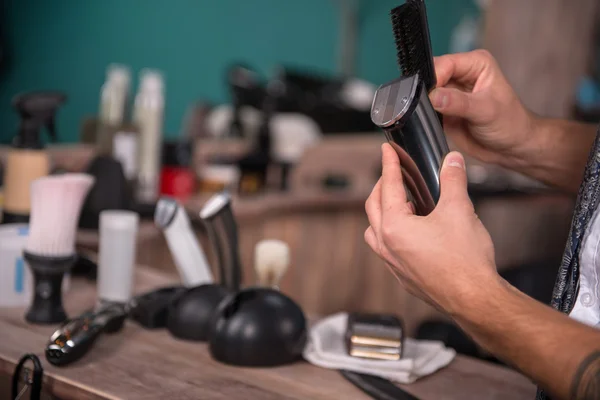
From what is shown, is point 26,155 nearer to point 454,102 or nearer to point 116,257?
point 116,257

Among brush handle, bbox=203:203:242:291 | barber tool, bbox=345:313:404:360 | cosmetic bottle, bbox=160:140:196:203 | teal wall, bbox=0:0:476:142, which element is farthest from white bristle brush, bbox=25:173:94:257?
teal wall, bbox=0:0:476:142

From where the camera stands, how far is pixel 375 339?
109cm

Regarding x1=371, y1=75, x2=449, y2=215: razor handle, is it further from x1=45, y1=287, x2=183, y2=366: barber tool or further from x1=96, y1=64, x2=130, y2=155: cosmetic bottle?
x1=96, y1=64, x2=130, y2=155: cosmetic bottle

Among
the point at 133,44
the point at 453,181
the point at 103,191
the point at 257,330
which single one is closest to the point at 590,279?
the point at 453,181

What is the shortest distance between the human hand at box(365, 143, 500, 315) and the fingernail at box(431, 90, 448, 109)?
0.22m

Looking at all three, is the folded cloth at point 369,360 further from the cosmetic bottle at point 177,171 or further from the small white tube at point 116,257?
the cosmetic bottle at point 177,171

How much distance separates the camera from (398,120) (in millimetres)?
829

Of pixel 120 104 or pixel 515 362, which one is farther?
pixel 120 104

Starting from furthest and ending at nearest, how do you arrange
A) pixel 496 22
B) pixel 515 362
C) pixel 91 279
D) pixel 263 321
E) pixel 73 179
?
pixel 496 22 → pixel 91 279 → pixel 73 179 → pixel 263 321 → pixel 515 362

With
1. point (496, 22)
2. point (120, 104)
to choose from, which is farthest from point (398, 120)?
point (496, 22)

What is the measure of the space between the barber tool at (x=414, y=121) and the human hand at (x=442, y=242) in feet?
0.09

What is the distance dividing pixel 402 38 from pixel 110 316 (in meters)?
0.60

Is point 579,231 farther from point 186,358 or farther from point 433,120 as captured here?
point 186,358

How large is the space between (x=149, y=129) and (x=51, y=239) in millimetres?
1169
